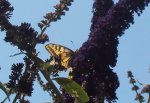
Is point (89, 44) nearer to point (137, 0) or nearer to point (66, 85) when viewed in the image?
point (137, 0)

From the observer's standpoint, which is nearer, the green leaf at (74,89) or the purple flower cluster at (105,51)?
the green leaf at (74,89)

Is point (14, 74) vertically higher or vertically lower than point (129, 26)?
lower

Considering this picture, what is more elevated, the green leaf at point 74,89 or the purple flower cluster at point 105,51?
the purple flower cluster at point 105,51

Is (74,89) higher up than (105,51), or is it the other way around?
(105,51)

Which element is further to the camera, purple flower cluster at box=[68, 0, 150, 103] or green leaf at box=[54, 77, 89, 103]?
purple flower cluster at box=[68, 0, 150, 103]

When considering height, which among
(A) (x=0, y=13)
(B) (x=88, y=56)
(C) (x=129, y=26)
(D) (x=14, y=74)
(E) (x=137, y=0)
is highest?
(E) (x=137, y=0)

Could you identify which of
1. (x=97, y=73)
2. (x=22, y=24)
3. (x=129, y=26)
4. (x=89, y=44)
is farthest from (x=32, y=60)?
(x=129, y=26)

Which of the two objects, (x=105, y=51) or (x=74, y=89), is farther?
(x=105, y=51)

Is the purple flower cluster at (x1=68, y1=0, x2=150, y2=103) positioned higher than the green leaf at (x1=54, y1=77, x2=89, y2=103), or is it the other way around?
the purple flower cluster at (x1=68, y1=0, x2=150, y2=103)
